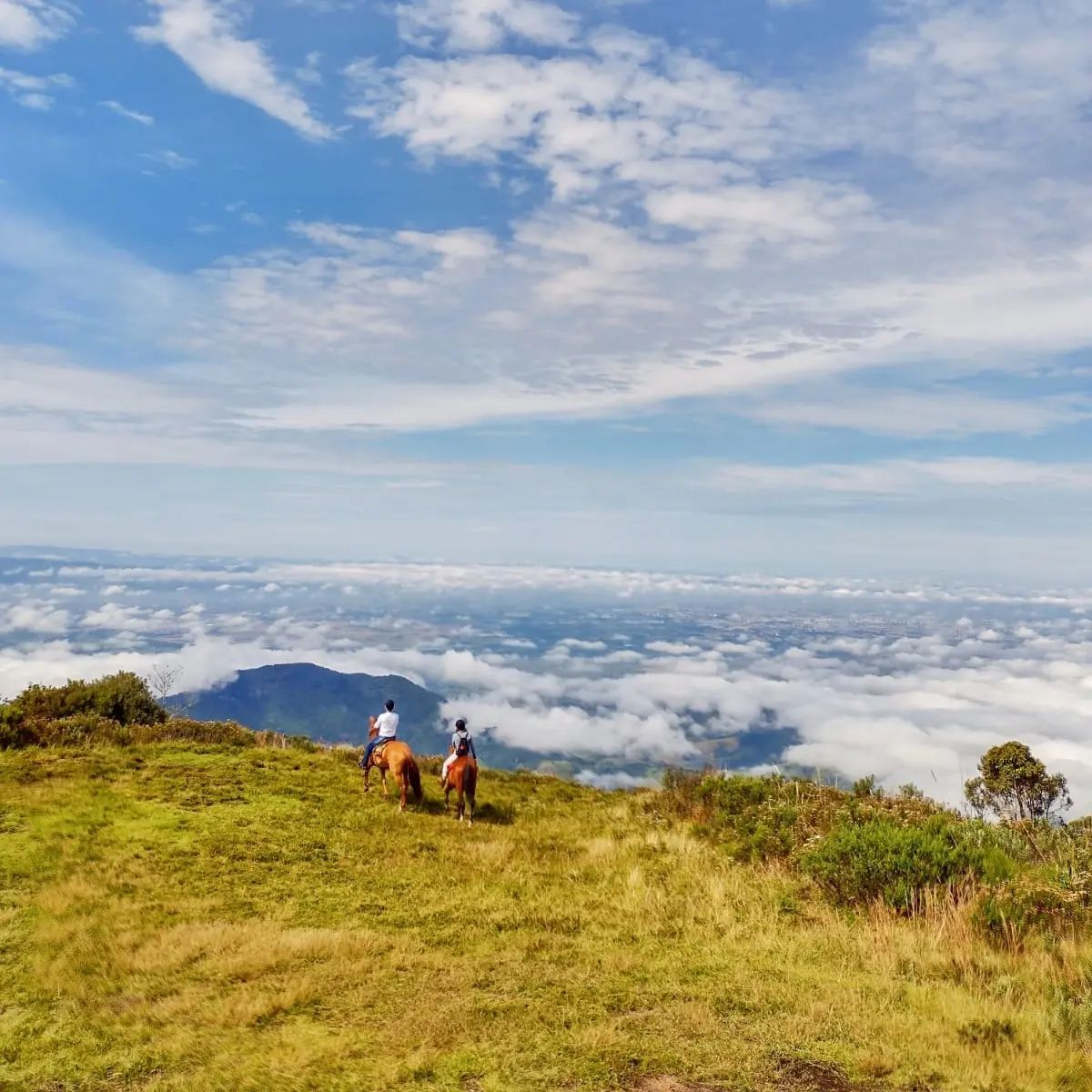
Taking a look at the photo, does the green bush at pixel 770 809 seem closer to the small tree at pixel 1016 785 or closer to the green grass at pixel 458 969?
the green grass at pixel 458 969

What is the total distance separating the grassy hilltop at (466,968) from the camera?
6484mm

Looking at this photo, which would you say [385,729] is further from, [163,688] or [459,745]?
[163,688]

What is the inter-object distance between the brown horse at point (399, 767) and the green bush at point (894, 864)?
9169 mm

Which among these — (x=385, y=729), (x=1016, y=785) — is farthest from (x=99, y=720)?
(x=1016, y=785)

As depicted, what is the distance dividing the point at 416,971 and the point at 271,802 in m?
9.07

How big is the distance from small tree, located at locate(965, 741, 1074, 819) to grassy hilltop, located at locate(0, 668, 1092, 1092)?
85.1 feet

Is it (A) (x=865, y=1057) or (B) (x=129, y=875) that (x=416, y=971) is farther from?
(B) (x=129, y=875)

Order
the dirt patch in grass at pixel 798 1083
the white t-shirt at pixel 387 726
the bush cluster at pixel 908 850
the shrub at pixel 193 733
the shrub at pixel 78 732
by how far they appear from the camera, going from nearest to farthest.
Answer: the dirt patch in grass at pixel 798 1083, the bush cluster at pixel 908 850, the white t-shirt at pixel 387 726, the shrub at pixel 78 732, the shrub at pixel 193 733

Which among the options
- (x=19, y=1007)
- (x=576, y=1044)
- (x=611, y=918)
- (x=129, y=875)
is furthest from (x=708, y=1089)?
(x=129, y=875)

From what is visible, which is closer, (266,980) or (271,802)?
(266,980)

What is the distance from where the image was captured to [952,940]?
9.49m

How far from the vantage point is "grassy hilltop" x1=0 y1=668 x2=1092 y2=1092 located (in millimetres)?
6484

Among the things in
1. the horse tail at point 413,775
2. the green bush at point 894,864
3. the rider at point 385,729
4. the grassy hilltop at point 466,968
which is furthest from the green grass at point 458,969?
the rider at point 385,729

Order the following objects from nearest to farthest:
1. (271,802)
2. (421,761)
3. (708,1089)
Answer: (708,1089) → (271,802) → (421,761)
